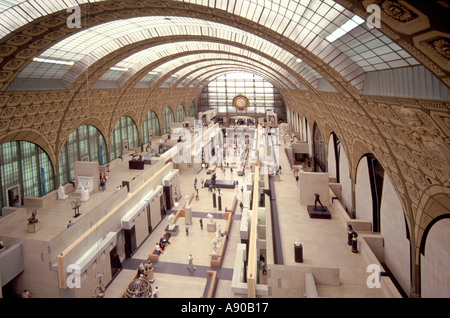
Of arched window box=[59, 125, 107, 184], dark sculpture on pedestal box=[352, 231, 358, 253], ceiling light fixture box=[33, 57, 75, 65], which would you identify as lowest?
dark sculpture on pedestal box=[352, 231, 358, 253]

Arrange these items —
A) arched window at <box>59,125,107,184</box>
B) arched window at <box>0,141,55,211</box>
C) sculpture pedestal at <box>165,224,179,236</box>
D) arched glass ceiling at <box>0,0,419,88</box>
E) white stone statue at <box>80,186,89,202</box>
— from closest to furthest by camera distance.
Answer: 1. arched glass ceiling at <box>0,0,419,88</box>
2. white stone statue at <box>80,186,89,202</box>
3. arched window at <box>0,141,55,211</box>
4. sculpture pedestal at <box>165,224,179,236</box>
5. arched window at <box>59,125,107,184</box>

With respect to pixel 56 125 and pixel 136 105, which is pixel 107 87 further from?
pixel 136 105

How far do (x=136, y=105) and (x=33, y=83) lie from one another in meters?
19.4

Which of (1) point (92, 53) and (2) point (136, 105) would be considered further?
(2) point (136, 105)

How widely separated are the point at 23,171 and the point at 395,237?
2454 centimetres

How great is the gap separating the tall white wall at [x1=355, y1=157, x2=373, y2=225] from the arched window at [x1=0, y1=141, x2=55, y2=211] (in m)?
23.4

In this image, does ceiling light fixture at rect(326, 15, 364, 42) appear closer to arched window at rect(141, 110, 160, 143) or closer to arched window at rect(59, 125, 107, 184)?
arched window at rect(59, 125, 107, 184)

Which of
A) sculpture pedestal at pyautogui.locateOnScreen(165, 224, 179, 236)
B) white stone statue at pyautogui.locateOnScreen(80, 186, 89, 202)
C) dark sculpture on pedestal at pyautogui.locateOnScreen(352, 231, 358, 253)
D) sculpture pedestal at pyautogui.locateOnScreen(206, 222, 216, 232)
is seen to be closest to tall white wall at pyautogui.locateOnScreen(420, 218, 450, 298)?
dark sculpture on pedestal at pyautogui.locateOnScreen(352, 231, 358, 253)

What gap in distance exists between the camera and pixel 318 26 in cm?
1245

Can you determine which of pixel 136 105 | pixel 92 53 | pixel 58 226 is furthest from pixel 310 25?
pixel 136 105

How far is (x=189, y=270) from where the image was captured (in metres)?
18.3

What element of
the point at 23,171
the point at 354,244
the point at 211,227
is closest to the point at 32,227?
the point at 23,171

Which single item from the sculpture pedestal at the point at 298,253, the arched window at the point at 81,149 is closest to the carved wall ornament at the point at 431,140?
the sculpture pedestal at the point at 298,253

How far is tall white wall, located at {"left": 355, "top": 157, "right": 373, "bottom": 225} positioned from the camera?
18.8 meters
